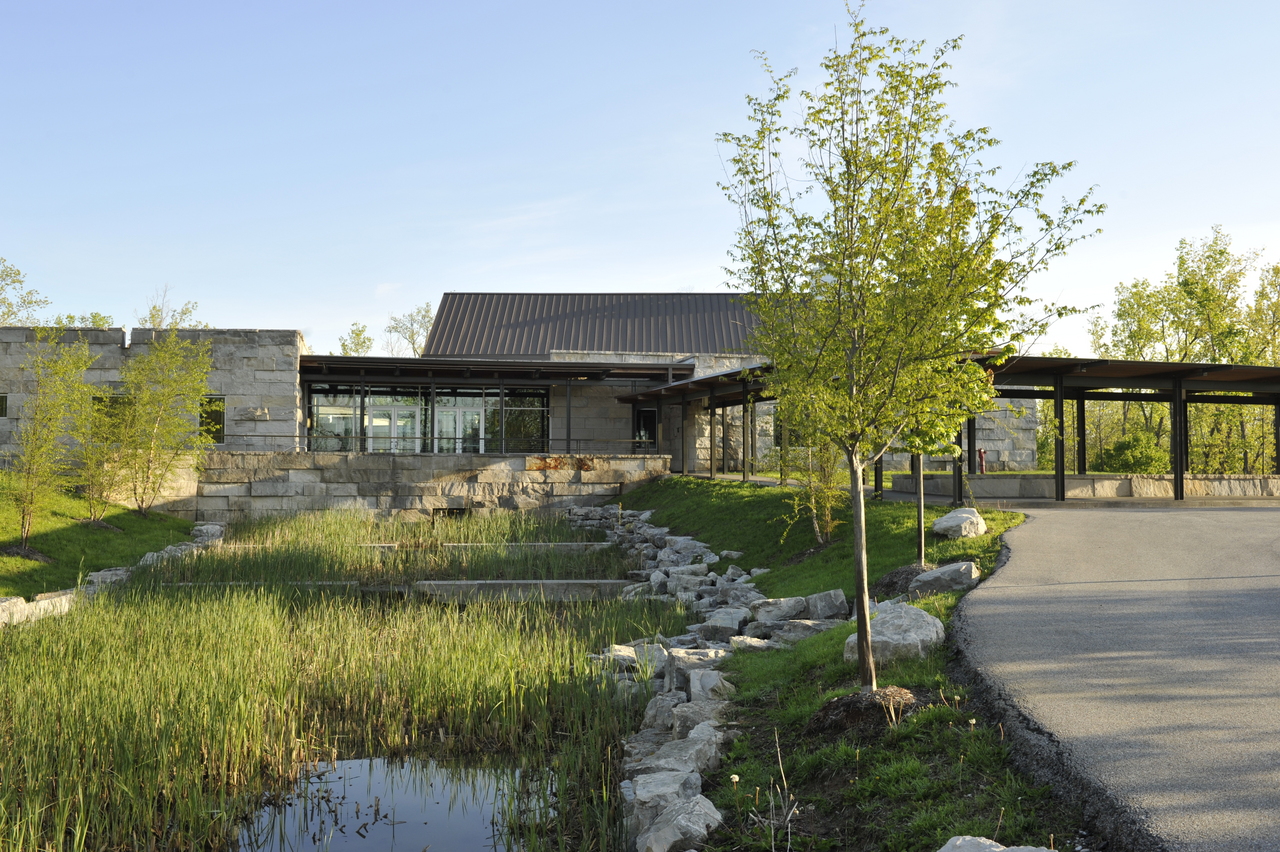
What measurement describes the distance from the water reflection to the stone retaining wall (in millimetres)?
12995

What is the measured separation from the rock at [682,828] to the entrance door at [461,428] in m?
25.3

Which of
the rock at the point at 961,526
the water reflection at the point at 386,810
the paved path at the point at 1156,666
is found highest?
the rock at the point at 961,526

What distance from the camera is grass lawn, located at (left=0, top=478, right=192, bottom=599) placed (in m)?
13.3

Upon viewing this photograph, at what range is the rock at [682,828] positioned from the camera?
4470 mm

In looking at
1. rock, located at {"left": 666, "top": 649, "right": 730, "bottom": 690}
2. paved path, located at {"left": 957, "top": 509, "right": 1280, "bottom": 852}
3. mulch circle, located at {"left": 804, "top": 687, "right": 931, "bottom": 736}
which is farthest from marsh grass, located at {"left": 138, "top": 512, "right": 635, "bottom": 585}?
mulch circle, located at {"left": 804, "top": 687, "right": 931, "bottom": 736}

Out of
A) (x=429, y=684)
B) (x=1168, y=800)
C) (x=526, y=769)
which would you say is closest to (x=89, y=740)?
(x=429, y=684)

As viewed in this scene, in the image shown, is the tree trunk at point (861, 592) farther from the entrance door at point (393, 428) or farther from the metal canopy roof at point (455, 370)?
the entrance door at point (393, 428)

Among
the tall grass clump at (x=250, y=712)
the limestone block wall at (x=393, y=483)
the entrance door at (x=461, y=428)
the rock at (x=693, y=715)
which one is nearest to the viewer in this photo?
the tall grass clump at (x=250, y=712)

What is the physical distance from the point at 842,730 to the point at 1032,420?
28634 mm

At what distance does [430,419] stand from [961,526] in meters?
21.7

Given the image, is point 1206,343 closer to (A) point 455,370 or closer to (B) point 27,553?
(A) point 455,370

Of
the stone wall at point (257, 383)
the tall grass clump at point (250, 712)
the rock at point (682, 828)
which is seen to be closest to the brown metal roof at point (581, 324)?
the stone wall at point (257, 383)

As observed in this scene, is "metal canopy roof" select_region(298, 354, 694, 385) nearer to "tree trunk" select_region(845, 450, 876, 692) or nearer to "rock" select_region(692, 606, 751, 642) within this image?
"rock" select_region(692, 606, 751, 642)

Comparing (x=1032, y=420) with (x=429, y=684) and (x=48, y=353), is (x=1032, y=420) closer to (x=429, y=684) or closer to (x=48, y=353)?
(x=429, y=684)
